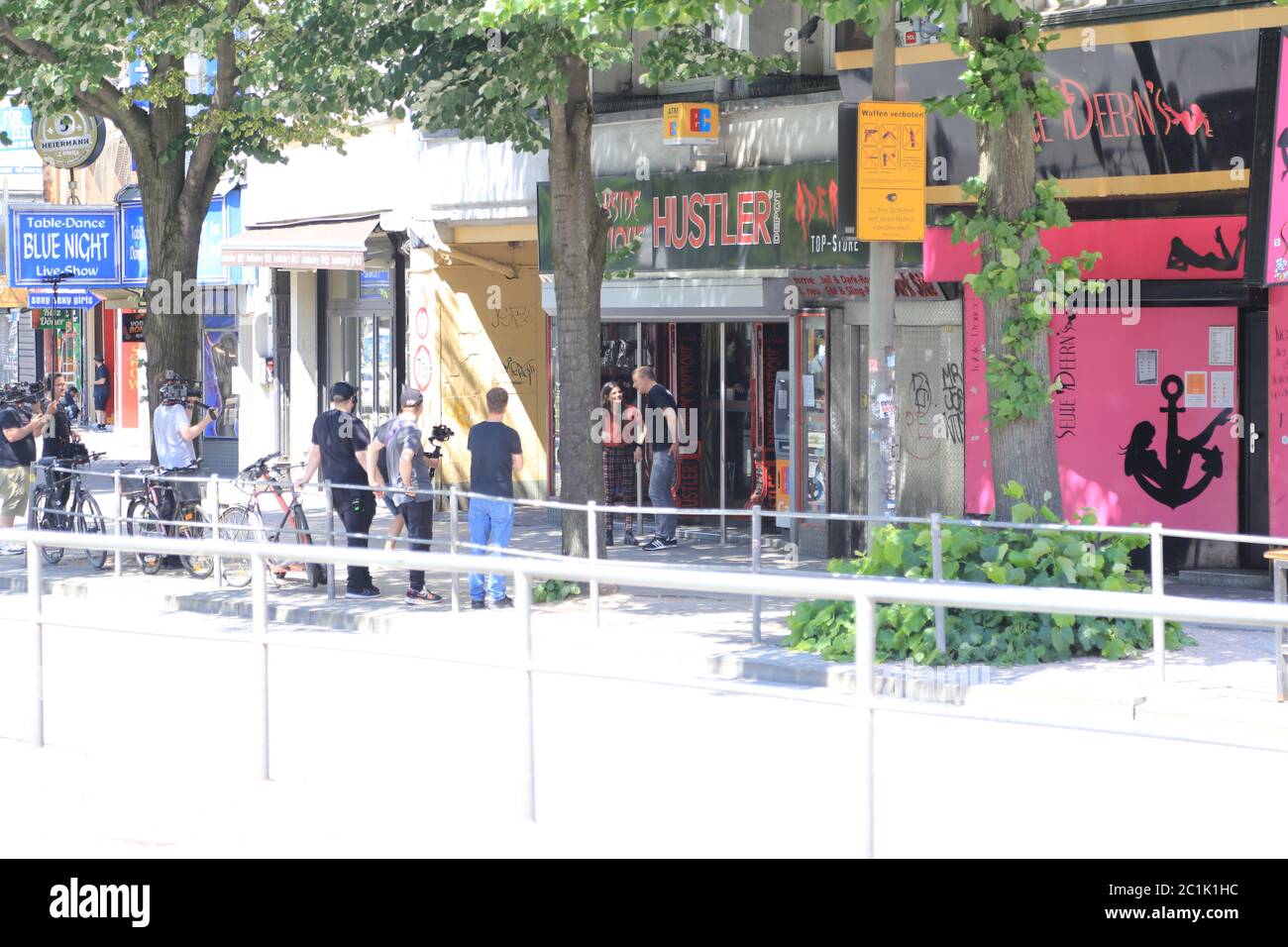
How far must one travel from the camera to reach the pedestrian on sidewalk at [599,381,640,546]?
19453mm

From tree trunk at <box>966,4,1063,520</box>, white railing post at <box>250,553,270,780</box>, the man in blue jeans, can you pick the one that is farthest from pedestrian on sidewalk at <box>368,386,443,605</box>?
white railing post at <box>250,553,270,780</box>

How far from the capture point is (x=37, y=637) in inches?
317

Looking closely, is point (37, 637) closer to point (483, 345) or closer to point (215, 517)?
point (215, 517)

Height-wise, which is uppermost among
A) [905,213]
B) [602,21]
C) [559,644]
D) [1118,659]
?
[602,21]

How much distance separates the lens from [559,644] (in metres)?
6.60

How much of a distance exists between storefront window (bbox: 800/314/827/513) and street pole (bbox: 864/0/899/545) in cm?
498

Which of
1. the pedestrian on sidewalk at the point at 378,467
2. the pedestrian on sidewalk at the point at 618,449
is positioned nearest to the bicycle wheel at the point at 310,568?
the pedestrian on sidewalk at the point at 378,467

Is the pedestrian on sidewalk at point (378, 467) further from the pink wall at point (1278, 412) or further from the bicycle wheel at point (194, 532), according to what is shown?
the pink wall at point (1278, 412)

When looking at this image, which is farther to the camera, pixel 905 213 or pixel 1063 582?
pixel 905 213

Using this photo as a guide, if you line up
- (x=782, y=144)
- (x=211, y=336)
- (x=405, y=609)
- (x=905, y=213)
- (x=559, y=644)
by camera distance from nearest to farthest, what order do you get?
(x=559, y=644), (x=905, y=213), (x=405, y=609), (x=782, y=144), (x=211, y=336)

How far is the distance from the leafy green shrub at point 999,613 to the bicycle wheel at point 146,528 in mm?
6827

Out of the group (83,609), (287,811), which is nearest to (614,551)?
(83,609)
